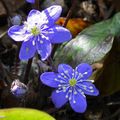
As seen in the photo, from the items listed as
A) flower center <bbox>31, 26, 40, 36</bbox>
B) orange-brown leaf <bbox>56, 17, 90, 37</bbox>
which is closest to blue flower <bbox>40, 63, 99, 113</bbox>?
flower center <bbox>31, 26, 40, 36</bbox>

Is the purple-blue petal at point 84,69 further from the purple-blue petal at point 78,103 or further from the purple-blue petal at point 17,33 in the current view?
the purple-blue petal at point 17,33

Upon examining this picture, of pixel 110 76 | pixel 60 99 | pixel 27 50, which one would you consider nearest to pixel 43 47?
pixel 27 50

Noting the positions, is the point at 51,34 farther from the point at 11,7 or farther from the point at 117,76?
the point at 11,7

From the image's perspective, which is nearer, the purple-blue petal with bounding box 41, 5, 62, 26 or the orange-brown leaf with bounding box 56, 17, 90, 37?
the purple-blue petal with bounding box 41, 5, 62, 26

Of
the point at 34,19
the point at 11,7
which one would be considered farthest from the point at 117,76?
the point at 11,7

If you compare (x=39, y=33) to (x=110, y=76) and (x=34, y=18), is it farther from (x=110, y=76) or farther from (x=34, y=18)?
(x=110, y=76)

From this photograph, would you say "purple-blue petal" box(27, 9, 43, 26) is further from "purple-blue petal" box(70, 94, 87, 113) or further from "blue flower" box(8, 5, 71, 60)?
"purple-blue petal" box(70, 94, 87, 113)

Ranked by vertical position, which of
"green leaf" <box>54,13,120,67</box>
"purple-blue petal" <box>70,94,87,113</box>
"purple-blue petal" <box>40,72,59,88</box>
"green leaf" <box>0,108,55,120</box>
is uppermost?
"purple-blue petal" <box>40,72,59,88</box>
